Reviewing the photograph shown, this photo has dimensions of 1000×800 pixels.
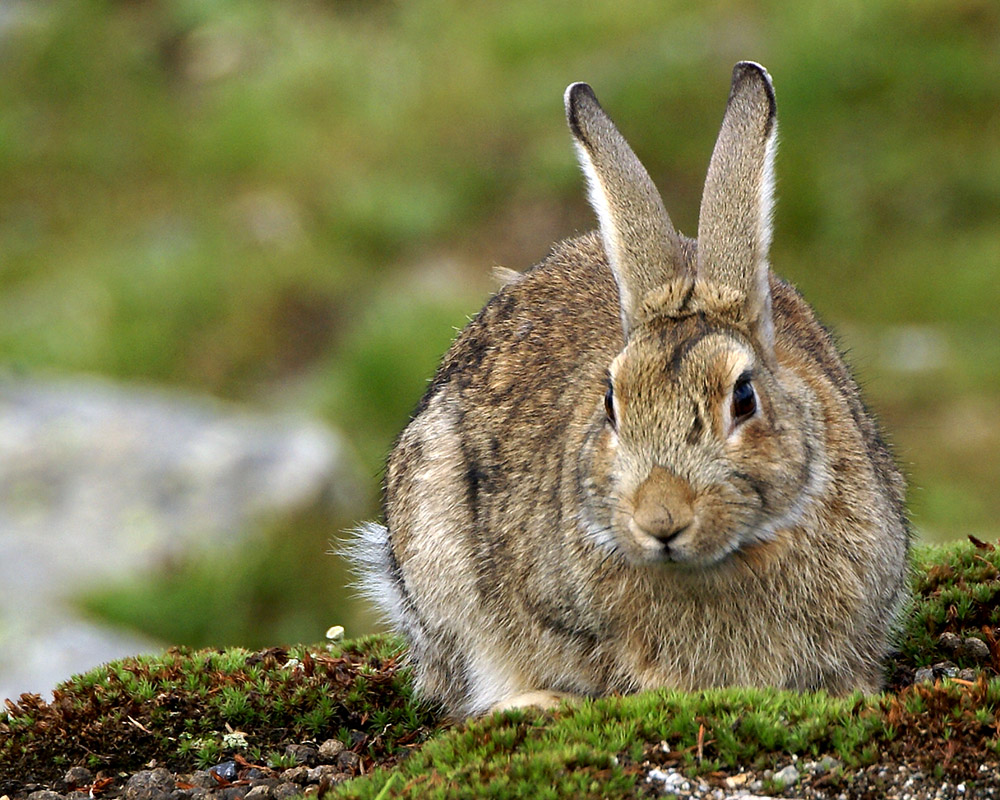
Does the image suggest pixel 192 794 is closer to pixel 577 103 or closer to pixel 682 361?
pixel 682 361

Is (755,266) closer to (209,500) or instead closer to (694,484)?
(694,484)

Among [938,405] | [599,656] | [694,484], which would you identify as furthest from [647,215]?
[938,405]

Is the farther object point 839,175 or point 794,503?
point 839,175

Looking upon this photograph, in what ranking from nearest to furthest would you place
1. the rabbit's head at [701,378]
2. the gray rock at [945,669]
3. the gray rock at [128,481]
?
the rabbit's head at [701,378] < the gray rock at [945,669] < the gray rock at [128,481]

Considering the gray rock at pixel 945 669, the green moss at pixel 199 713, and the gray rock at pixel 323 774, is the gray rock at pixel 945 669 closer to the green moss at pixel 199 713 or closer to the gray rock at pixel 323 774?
the green moss at pixel 199 713

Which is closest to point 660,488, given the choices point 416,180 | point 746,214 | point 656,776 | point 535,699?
point 656,776

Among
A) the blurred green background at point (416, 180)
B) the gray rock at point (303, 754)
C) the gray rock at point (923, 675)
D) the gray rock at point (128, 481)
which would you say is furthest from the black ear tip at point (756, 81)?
the blurred green background at point (416, 180)
